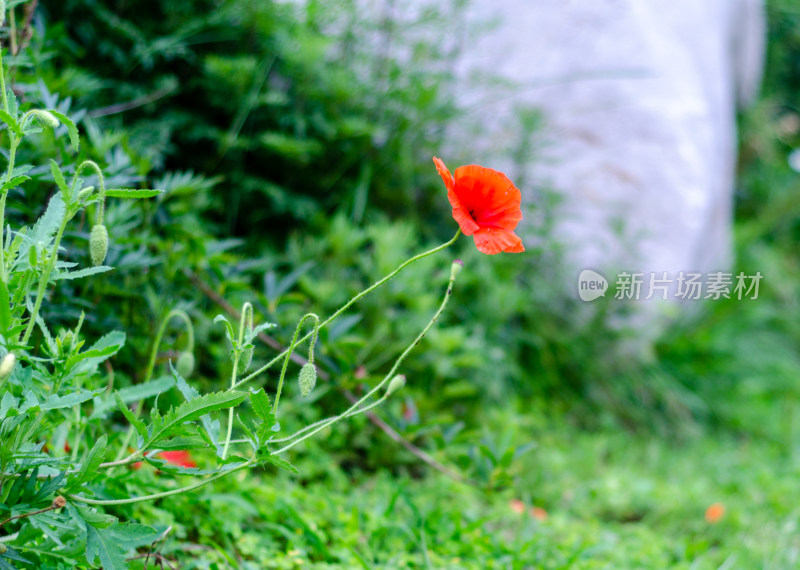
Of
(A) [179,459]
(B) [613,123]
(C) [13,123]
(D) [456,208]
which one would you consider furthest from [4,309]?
(B) [613,123]

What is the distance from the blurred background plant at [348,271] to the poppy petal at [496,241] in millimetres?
473

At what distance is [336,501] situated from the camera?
1.23 metres

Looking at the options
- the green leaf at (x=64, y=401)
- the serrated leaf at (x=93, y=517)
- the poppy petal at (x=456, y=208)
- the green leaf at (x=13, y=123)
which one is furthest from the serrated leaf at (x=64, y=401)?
the poppy petal at (x=456, y=208)

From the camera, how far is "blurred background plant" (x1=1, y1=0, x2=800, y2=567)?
1127mm

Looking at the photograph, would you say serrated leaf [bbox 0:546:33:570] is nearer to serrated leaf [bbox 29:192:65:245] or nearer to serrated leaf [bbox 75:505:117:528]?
serrated leaf [bbox 75:505:117:528]

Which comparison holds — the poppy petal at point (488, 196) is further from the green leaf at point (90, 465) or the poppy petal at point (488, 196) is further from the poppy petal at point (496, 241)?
the green leaf at point (90, 465)

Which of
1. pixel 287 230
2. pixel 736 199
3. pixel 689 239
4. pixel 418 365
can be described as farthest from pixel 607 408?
pixel 736 199

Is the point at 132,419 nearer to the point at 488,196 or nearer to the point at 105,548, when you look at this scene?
the point at 105,548

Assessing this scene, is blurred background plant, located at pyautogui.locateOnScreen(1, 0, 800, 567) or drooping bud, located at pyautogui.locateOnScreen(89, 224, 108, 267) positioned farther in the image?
blurred background plant, located at pyautogui.locateOnScreen(1, 0, 800, 567)

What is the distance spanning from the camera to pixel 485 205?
730mm

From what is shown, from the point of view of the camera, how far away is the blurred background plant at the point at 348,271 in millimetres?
1127

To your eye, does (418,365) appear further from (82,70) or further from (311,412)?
(82,70)

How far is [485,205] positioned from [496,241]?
5 cm

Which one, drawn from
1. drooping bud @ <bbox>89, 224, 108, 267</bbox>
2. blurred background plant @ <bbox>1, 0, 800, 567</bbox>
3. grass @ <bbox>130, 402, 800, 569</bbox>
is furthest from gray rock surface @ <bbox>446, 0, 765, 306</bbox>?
drooping bud @ <bbox>89, 224, 108, 267</bbox>
